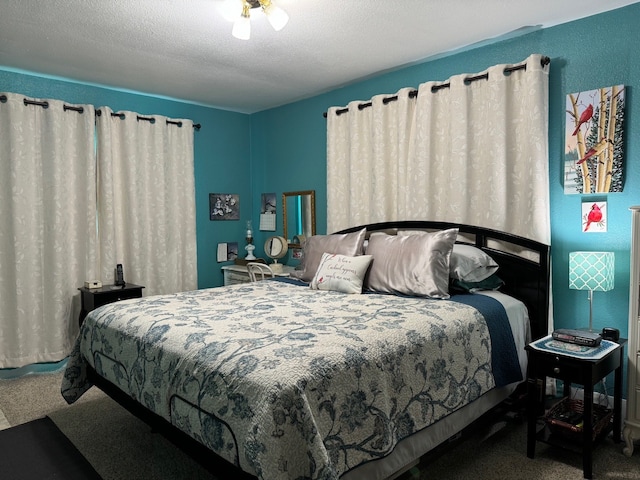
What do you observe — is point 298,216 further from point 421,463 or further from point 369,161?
point 421,463

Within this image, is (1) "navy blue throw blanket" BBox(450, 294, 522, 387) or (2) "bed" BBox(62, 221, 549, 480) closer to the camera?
(2) "bed" BBox(62, 221, 549, 480)

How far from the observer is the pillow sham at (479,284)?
281 centimetres

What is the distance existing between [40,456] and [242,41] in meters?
2.69

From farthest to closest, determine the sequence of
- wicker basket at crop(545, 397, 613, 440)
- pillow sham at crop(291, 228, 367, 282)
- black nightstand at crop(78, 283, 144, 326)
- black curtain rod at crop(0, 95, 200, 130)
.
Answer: black nightstand at crop(78, 283, 144, 326), black curtain rod at crop(0, 95, 200, 130), pillow sham at crop(291, 228, 367, 282), wicker basket at crop(545, 397, 613, 440)

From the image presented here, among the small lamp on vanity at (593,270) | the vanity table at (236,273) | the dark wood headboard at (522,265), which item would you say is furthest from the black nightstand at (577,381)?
the vanity table at (236,273)

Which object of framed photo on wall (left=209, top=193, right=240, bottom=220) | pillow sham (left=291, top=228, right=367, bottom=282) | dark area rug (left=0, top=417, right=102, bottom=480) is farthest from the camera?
framed photo on wall (left=209, top=193, right=240, bottom=220)

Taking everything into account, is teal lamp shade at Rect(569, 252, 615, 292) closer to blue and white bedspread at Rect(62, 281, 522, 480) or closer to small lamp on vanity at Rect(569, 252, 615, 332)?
small lamp on vanity at Rect(569, 252, 615, 332)

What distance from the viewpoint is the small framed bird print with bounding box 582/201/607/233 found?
106 inches

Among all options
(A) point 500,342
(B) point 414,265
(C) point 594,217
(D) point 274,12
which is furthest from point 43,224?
(C) point 594,217

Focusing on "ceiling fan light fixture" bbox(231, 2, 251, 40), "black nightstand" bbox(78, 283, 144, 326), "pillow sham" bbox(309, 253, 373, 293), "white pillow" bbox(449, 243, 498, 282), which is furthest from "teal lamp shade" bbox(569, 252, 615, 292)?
"black nightstand" bbox(78, 283, 144, 326)

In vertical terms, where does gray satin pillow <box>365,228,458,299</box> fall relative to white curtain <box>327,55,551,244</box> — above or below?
below

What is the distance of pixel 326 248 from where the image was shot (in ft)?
11.1

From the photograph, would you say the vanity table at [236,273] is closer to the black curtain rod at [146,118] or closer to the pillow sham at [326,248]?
the pillow sham at [326,248]

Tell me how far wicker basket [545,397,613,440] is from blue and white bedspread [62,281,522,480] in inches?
10.9
